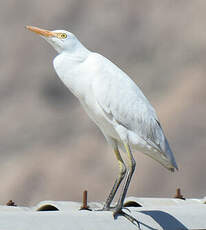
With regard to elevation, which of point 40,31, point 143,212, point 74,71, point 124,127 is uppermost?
point 40,31

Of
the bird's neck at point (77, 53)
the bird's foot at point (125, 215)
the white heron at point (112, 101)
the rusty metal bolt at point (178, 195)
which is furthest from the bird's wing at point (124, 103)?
the rusty metal bolt at point (178, 195)

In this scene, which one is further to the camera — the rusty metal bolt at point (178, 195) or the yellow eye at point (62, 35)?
the rusty metal bolt at point (178, 195)

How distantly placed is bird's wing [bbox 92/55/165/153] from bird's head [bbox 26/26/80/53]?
30 cm

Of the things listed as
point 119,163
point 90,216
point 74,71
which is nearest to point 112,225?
point 90,216

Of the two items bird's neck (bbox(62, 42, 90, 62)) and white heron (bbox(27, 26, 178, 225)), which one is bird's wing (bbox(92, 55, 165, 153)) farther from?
bird's neck (bbox(62, 42, 90, 62))

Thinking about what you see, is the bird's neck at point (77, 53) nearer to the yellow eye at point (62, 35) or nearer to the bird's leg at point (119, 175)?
the yellow eye at point (62, 35)

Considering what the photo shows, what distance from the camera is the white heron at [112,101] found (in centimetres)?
507

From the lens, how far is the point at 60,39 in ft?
17.1

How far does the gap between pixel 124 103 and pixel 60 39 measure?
0.87 m

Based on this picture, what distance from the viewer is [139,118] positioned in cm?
523

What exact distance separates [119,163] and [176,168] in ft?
1.89

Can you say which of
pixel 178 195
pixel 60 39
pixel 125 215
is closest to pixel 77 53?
pixel 60 39

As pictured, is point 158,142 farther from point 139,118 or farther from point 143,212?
point 143,212

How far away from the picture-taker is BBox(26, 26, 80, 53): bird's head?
5.20 m
